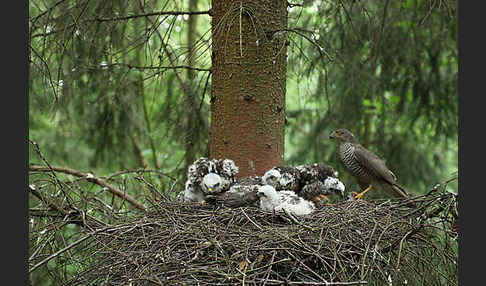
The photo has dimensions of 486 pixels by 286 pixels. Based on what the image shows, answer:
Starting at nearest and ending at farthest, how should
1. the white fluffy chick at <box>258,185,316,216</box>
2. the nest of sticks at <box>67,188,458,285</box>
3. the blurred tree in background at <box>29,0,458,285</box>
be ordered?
the nest of sticks at <box>67,188,458,285</box>
the white fluffy chick at <box>258,185,316,216</box>
the blurred tree in background at <box>29,0,458,285</box>

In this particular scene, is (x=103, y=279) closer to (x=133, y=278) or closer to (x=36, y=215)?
(x=133, y=278)

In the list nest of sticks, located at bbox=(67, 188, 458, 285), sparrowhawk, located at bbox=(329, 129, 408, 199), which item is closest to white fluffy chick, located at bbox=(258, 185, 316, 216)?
nest of sticks, located at bbox=(67, 188, 458, 285)

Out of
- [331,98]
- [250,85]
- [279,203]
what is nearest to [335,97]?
[331,98]

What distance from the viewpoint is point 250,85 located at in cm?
251

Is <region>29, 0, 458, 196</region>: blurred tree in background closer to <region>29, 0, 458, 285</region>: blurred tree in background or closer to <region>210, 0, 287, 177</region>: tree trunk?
<region>29, 0, 458, 285</region>: blurred tree in background

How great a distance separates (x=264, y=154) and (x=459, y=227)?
107 centimetres

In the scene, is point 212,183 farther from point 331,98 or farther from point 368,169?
point 331,98

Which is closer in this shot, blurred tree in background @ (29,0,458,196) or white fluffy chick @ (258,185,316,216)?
white fluffy chick @ (258,185,316,216)

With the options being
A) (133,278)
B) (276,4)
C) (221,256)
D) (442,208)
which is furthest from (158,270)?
(276,4)

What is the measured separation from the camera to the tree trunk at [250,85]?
250 cm

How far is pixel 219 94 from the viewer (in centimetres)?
258

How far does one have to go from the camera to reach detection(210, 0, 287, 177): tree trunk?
98.6 inches

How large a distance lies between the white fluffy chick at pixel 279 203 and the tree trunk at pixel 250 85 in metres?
0.22

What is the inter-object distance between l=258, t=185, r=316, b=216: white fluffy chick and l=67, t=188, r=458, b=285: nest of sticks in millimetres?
124
